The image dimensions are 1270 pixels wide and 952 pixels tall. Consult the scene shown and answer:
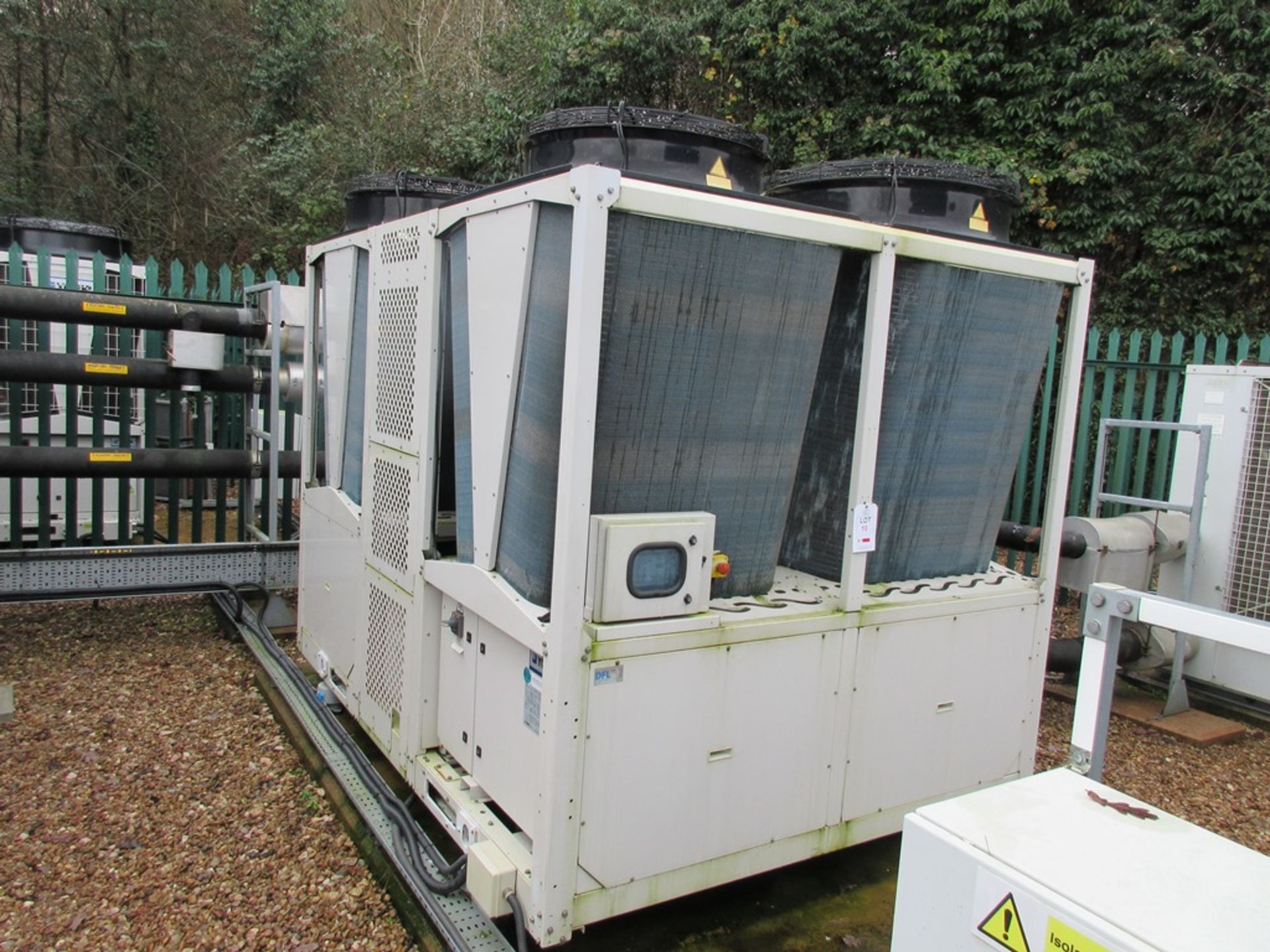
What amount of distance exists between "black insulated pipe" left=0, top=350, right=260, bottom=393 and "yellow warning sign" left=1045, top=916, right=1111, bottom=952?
5325mm

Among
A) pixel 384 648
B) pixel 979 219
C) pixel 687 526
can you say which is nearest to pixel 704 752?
pixel 687 526

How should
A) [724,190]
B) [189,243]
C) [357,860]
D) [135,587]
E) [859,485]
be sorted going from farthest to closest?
1. [189,243]
2. [135,587]
3. [357,860]
4. [859,485]
5. [724,190]

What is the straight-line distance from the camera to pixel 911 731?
2.76 meters

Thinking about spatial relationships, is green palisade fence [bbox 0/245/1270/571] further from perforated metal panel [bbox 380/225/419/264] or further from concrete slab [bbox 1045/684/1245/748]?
perforated metal panel [bbox 380/225/419/264]

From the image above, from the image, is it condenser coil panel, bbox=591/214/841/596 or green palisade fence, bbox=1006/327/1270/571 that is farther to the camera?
green palisade fence, bbox=1006/327/1270/571

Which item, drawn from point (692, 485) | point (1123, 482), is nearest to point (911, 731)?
point (692, 485)

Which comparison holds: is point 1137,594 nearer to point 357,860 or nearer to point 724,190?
point 724,190

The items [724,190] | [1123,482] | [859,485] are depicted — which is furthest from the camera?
[1123,482]

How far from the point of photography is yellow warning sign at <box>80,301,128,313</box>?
4875 mm

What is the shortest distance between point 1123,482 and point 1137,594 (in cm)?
520

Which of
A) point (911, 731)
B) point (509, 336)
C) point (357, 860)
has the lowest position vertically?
point (357, 860)

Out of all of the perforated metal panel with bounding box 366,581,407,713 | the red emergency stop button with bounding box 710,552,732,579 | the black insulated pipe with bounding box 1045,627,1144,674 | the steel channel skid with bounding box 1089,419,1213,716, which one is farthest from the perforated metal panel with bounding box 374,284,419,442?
the steel channel skid with bounding box 1089,419,1213,716

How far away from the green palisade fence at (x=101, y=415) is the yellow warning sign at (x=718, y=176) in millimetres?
4260

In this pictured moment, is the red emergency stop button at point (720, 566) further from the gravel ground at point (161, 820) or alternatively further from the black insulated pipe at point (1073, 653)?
the black insulated pipe at point (1073, 653)
